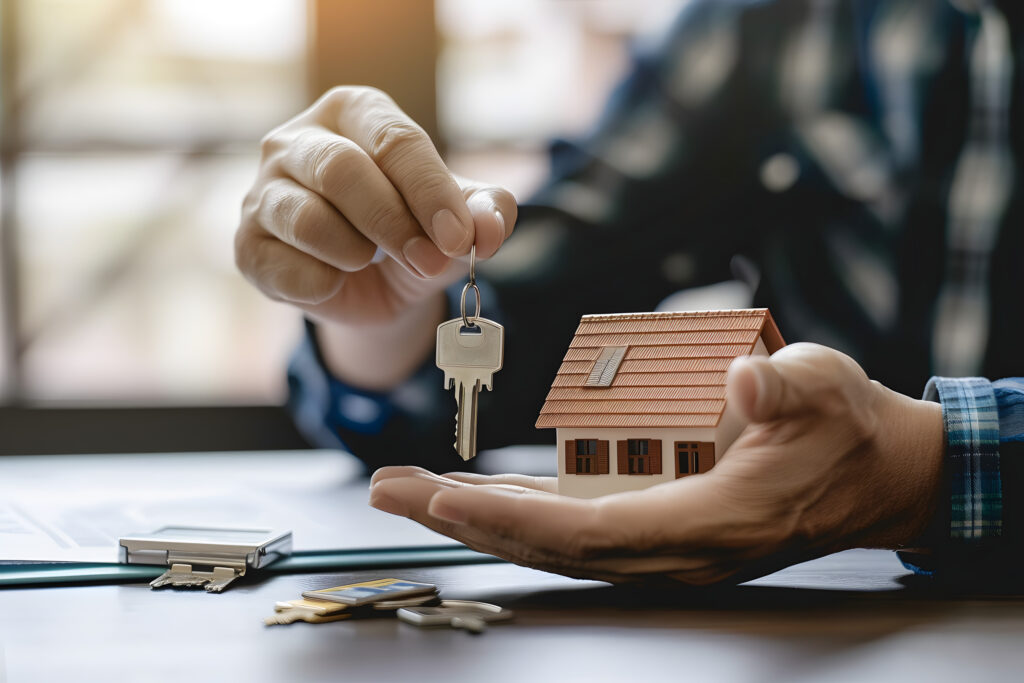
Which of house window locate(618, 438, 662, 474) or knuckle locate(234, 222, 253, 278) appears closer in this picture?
house window locate(618, 438, 662, 474)

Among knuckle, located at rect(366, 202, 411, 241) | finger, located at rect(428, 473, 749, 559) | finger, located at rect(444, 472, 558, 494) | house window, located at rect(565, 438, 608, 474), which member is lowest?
finger, located at rect(428, 473, 749, 559)

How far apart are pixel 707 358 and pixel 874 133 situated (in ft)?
4.25

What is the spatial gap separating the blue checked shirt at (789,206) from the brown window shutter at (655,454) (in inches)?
29.7

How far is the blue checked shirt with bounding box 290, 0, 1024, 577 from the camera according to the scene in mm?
1487

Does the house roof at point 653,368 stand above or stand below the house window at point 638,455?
above

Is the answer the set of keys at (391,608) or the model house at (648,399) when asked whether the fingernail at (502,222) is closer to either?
the model house at (648,399)

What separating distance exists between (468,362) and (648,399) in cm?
14

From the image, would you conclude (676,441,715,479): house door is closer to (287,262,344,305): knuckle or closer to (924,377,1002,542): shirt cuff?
(924,377,1002,542): shirt cuff

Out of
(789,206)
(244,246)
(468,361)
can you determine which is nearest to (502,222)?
(468,361)

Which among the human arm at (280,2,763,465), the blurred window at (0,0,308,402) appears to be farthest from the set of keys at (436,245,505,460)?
the blurred window at (0,0,308,402)

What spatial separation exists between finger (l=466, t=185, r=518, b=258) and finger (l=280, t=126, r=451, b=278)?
5 cm

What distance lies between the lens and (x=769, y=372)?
21.3 inches

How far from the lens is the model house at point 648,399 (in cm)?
66

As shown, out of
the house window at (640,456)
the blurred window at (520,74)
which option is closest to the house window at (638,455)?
the house window at (640,456)
